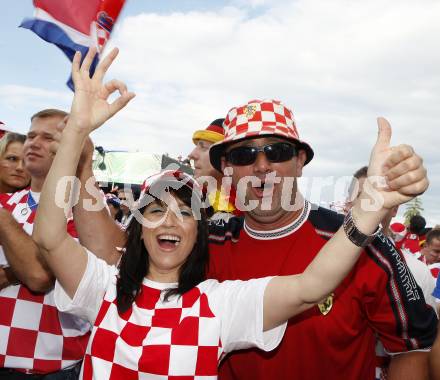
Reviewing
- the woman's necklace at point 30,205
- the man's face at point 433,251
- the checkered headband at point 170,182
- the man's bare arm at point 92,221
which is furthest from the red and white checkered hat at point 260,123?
the man's face at point 433,251

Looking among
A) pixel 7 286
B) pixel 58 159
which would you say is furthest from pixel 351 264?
pixel 7 286

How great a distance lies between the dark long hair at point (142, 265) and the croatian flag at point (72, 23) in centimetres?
117

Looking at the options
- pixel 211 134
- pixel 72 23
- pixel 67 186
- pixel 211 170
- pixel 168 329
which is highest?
pixel 72 23

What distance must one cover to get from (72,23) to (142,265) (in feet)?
5.44

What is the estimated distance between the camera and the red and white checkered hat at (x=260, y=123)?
257 cm

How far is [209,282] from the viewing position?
2.19 m

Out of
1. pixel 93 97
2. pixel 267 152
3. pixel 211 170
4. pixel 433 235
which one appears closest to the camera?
pixel 93 97

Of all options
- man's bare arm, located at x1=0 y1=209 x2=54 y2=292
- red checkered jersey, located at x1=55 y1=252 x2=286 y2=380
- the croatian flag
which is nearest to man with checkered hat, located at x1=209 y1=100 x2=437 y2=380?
red checkered jersey, located at x1=55 y1=252 x2=286 y2=380

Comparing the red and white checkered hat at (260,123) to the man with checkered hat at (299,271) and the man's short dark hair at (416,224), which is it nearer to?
the man with checkered hat at (299,271)

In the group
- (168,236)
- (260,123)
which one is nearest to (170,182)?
(168,236)

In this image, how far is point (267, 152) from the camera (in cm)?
259

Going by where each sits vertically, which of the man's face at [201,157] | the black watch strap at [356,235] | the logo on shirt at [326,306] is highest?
the man's face at [201,157]

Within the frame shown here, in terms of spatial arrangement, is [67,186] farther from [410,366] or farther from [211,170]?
[211,170]

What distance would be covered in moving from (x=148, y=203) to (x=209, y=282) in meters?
0.49
